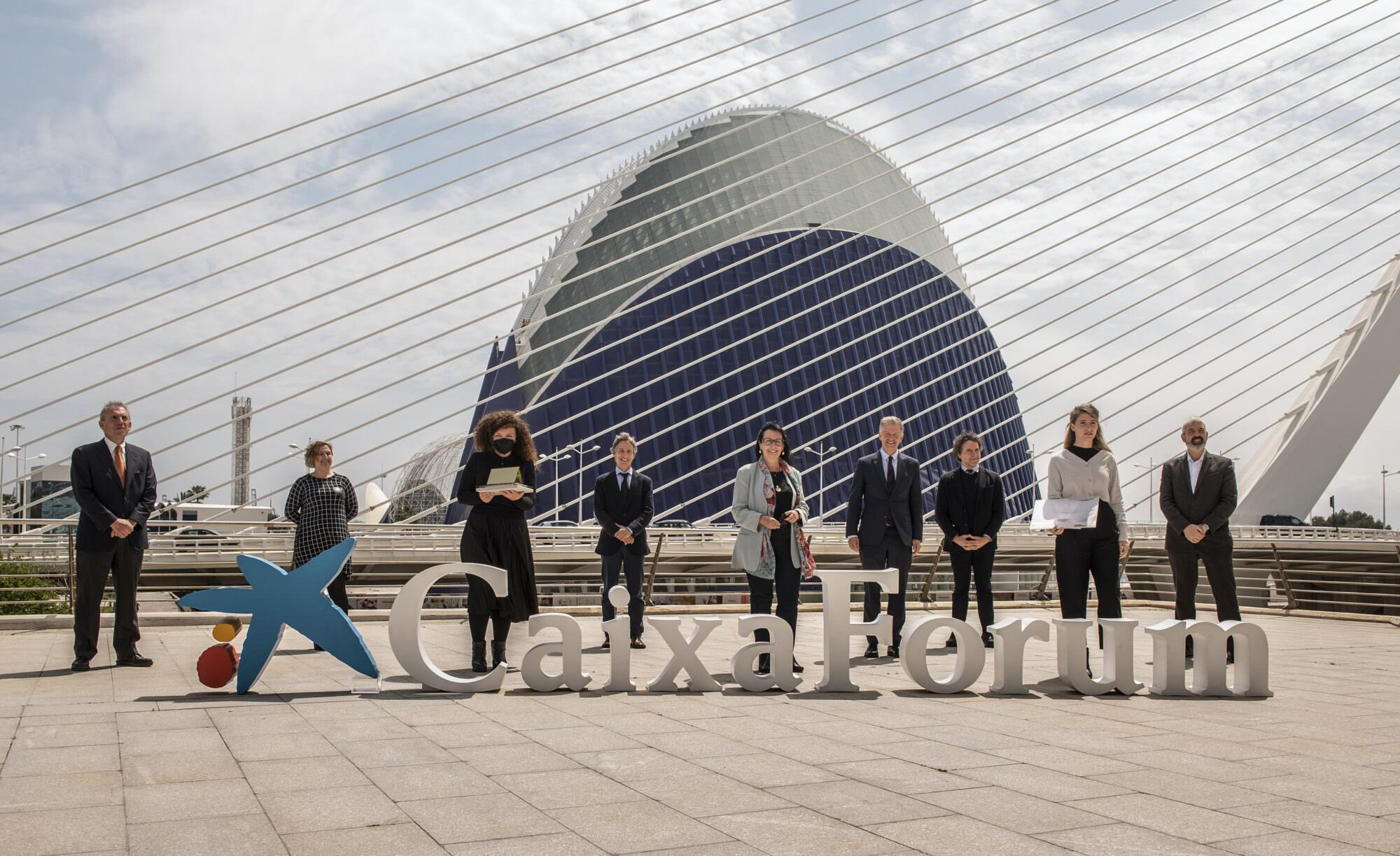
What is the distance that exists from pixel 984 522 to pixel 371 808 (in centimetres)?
558

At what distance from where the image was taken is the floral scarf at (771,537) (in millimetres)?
7090

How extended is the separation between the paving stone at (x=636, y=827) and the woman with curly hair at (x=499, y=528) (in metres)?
3.23

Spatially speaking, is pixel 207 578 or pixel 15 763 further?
pixel 207 578

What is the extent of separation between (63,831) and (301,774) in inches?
32.3

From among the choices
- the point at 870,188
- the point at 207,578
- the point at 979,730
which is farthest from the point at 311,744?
the point at 870,188

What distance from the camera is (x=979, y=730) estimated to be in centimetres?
495

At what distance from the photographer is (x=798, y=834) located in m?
3.26

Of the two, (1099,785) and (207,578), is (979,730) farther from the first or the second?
(207,578)

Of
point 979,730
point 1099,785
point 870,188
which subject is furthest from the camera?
point 870,188

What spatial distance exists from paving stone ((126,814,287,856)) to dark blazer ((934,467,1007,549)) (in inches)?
224

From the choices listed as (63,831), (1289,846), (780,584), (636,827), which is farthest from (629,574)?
(1289,846)

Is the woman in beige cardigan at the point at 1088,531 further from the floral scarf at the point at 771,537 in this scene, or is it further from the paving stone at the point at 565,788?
the paving stone at the point at 565,788

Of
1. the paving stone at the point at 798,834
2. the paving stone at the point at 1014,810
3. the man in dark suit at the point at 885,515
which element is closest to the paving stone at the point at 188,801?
the paving stone at the point at 798,834

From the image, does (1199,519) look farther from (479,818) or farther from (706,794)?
(479,818)
